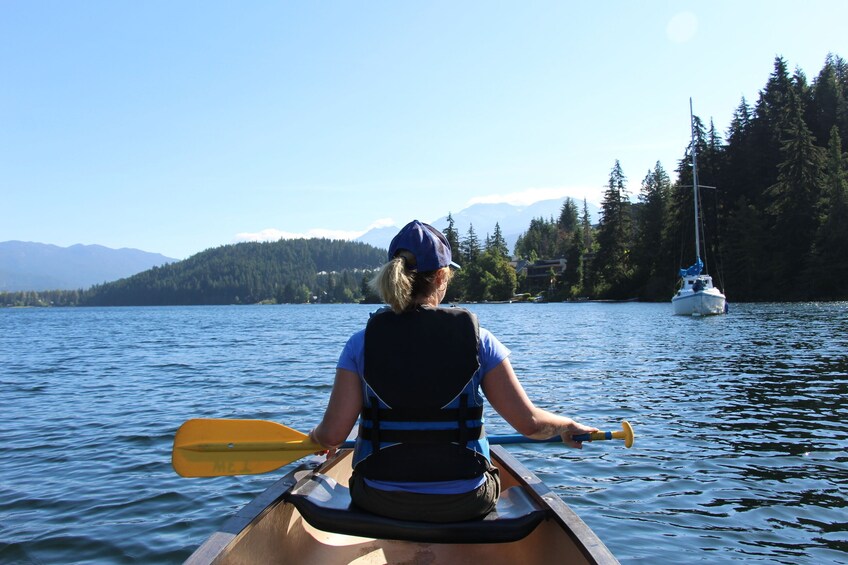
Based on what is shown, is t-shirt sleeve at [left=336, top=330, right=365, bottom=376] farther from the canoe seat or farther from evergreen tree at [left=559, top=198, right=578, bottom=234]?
evergreen tree at [left=559, top=198, right=578, bottom=234]

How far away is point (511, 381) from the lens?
3184 millimetres

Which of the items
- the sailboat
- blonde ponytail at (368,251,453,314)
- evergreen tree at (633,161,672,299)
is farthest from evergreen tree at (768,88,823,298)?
blonde ponytail at (368,251,453,314)

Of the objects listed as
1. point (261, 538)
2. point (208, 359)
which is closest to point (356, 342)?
point (261, 538)

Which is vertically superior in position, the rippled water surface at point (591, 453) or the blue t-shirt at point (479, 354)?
the blue t-shirt at point (479, 354)

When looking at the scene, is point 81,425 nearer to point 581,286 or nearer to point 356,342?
point 356,342

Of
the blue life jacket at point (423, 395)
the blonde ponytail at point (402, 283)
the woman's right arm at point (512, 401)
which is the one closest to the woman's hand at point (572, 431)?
the woman's right arm at point (512, 401)

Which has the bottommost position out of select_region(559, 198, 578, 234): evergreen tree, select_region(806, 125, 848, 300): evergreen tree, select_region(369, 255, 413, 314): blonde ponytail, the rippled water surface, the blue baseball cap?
the rippled water surface

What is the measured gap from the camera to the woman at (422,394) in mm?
3090

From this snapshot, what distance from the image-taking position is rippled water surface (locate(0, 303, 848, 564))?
19.4 feet

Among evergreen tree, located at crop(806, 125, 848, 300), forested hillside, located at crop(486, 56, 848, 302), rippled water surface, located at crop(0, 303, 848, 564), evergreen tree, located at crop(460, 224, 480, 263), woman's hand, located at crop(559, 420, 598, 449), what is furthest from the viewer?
evergreen tree, located at crop(460, 224, 480, 263)

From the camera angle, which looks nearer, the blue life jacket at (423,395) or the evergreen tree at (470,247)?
the blue life jacket at (423,395)

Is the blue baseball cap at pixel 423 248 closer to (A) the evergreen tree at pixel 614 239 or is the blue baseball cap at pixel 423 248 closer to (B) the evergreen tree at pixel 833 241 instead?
(B) the evergreen tree at pixel 833 241

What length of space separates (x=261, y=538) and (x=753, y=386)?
1280 centimetres

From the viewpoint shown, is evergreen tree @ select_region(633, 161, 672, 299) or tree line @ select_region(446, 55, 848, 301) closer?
tree line @ select_region(446, 55, 848, 301)
